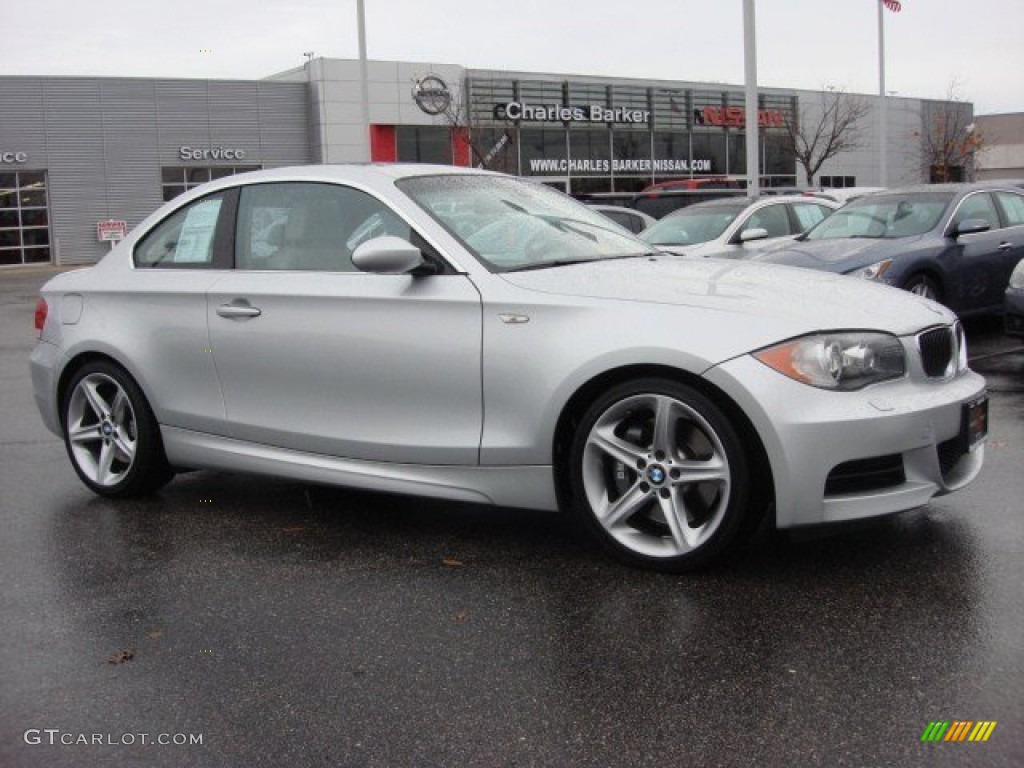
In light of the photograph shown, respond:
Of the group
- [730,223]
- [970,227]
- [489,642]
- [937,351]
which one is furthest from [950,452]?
[730,223]

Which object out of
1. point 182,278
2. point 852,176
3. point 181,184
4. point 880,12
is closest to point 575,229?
point 182,278

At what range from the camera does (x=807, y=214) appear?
13.8 meters

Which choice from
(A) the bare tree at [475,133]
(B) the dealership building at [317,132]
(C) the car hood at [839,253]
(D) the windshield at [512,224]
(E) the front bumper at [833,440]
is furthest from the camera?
(A) the bare tree at [475,133]

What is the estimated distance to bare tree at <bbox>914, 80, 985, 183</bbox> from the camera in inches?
2170

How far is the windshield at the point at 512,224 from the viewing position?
4.77m

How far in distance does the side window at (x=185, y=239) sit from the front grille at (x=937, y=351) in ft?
10.5

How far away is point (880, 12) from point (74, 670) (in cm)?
3587

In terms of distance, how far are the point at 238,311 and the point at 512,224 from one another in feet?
4.25

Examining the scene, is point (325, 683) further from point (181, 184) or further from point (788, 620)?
point (181, 184)

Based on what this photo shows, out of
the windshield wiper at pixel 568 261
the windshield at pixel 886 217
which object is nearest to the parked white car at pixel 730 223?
the windshield at pixel 886 217

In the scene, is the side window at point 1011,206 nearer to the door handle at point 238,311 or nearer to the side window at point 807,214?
the side window at point 807,214

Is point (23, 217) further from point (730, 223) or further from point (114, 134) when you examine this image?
point (730, 223)

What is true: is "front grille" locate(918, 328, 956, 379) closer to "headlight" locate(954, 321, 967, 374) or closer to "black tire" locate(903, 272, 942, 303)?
"headlight" locate(954, 321, 967, 374)
